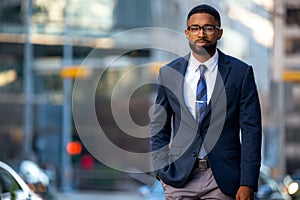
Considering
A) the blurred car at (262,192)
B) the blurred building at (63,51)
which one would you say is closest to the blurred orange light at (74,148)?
the blurred building at (63,51)

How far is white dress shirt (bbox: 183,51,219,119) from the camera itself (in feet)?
19.1

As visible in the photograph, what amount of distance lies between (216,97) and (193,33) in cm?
37

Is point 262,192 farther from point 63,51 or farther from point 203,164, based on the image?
point 63,51

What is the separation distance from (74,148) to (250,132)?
1533 inches

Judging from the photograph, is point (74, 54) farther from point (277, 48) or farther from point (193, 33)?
point (193, 33)

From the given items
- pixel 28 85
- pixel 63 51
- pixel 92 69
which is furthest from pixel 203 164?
pixel 63 51

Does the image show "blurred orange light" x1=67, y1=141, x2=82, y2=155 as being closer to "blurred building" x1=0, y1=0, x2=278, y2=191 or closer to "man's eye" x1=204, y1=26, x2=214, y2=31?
"blurred building" x1=0, y1=0, x2=278, y2=191

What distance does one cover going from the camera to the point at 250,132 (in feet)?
18.6

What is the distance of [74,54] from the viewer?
45.1 meters

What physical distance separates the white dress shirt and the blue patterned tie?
19mm

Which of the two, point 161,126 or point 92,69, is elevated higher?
point 161,126

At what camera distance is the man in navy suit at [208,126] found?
568 cm

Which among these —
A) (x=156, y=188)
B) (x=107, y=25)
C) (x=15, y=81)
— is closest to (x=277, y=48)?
(x=107, y=25)

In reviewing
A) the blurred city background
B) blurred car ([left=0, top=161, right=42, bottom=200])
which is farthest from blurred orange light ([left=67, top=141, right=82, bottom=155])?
blurred car ([left=0, top=161, right=42, bottom=200])
